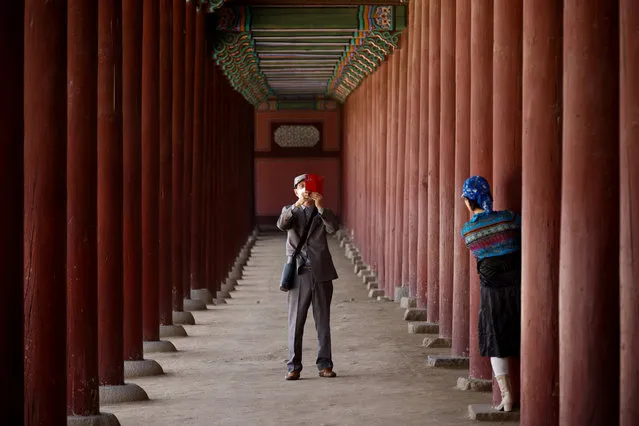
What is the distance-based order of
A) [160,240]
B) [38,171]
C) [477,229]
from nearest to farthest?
1. [38,171]
2. [477,229]
3. [160,240]

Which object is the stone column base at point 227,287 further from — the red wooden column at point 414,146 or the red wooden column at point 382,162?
the red wooden column at point 414,146

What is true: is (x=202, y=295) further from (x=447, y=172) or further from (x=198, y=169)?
(x=447, y=172)

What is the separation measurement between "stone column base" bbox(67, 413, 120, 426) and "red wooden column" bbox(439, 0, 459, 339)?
16.6ft

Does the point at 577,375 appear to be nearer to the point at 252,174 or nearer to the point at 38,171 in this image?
the point at 38,171

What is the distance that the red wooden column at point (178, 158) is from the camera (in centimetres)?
1411

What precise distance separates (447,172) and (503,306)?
14.5ft

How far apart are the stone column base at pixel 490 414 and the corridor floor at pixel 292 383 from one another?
8cm

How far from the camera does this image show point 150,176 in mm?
11422

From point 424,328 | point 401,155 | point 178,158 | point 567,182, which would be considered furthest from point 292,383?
point 401,155

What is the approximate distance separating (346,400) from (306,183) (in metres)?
1.98

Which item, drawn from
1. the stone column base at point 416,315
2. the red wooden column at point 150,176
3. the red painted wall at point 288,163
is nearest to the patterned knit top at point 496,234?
the red wooden column at point 150,176

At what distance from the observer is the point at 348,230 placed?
32406 millimetres

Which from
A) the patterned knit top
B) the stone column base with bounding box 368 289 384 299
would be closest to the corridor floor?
the patterned knit top
